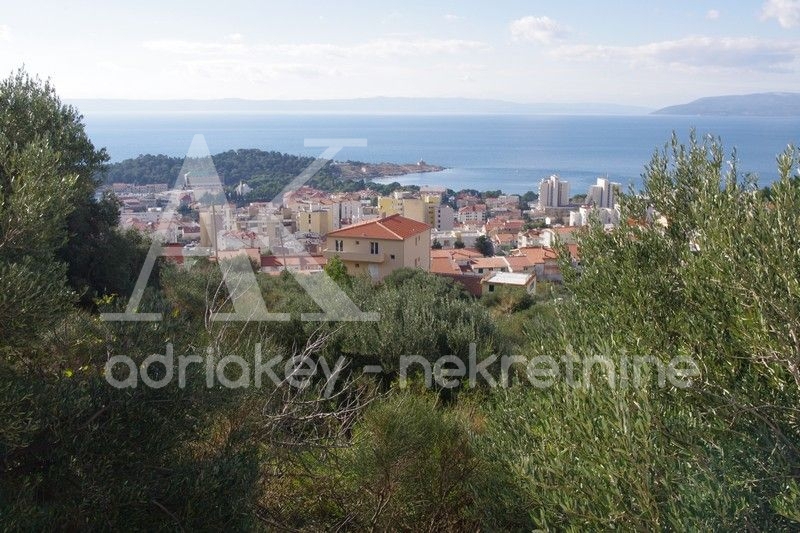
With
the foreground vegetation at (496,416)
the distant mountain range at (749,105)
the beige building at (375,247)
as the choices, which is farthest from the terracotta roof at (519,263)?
the distant mountain range at (749,105)

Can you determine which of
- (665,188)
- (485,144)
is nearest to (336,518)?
(665,188)

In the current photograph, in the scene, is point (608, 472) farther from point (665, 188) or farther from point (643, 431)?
point (665, 188)

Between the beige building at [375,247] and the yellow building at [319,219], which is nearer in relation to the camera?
the yellow building at [319,219]

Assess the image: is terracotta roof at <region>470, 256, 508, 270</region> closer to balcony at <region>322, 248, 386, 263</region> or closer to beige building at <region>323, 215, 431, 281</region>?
beige building at <region>323, 215, 431, 281</region>

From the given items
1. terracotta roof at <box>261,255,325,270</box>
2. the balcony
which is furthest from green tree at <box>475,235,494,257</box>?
terracotta roof at <box>261,255,325,270</box>

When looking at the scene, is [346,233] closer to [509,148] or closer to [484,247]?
[484,247]

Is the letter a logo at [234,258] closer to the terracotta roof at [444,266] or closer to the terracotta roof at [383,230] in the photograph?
the terracotta roof at [383,230]

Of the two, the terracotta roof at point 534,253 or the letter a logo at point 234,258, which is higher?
the letter a logo at point 234,258
